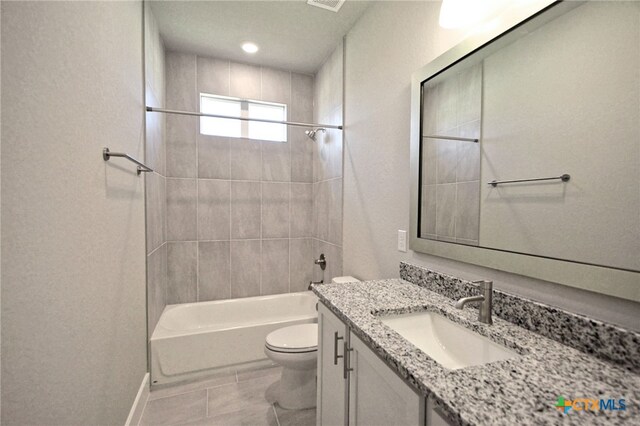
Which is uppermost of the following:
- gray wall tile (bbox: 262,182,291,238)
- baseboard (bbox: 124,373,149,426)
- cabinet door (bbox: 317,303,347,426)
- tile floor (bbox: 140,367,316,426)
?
gray wall tile (bbox: 262,182,291,238)

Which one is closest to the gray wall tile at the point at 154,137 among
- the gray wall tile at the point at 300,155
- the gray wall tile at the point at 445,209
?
the gray wall tile at the point at 300,155

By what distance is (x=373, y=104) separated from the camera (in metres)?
2.00

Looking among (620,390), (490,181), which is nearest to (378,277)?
(490,181)

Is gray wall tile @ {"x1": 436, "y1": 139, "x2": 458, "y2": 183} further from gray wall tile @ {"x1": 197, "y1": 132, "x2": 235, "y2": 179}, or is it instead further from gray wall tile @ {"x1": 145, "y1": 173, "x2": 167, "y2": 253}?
gray wall tile @ {"x1": 197, "y1": 132, "x2": 235, "y2": 179}

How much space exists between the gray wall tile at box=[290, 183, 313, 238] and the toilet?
1363 millimetres

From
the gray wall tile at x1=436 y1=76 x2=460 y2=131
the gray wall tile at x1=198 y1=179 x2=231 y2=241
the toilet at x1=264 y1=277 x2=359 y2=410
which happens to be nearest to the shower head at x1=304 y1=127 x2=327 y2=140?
the gray wall tile at x1=198 y1=179 x2=231 y2=241

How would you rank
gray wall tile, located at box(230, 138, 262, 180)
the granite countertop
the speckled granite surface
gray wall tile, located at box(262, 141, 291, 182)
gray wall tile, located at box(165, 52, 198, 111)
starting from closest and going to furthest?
the granite countertop, the speckled granite surface, gray wall tile, located at box(165, 52, 198, 111), gray wall tile, located at box(230, 138, 262, 180), gray wall tile, located at box(262, 141, 291, 182)

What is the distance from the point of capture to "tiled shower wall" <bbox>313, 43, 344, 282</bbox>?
8.23ft

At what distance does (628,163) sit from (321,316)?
3.94 feet

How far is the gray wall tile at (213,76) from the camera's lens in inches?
109

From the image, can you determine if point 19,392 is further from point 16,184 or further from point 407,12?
point 407,12

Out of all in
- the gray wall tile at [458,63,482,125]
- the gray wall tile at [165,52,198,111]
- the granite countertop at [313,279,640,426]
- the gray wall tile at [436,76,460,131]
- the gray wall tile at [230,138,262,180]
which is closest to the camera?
the granite countertop at [313,279,640,426]

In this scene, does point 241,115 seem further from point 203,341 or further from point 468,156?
point 468,156

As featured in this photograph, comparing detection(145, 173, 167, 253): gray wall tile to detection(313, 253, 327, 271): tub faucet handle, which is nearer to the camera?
detection(145, 173, 167, 253): gray wall tile
